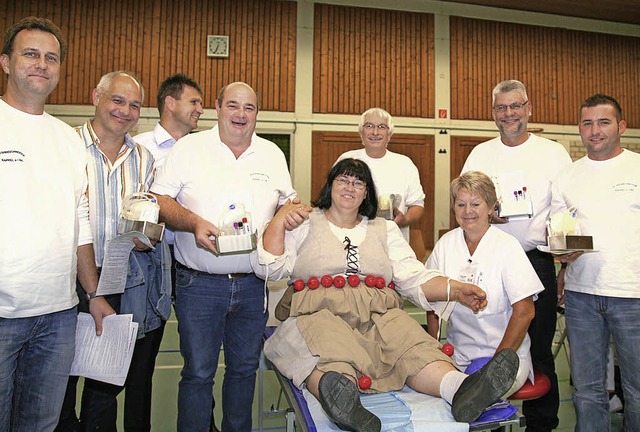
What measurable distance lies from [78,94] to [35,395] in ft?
26.1

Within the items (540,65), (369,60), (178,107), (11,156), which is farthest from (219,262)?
(540,65)

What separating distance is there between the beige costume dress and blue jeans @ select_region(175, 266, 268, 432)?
0.24 metres

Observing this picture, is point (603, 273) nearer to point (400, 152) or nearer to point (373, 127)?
point (373, 127)

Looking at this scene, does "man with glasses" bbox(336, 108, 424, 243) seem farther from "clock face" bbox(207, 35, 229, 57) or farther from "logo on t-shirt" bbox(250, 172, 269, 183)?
"clock face" bbox(207, 35, 229, 57)

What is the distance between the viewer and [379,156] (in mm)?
3896

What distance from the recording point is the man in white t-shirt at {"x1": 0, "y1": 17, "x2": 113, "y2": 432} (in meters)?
1.70

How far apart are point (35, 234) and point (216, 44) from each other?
303 inches

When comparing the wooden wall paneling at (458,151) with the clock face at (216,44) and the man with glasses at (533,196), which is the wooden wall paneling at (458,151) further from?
the man with glasses at (533,196)

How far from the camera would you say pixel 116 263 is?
2.08 m

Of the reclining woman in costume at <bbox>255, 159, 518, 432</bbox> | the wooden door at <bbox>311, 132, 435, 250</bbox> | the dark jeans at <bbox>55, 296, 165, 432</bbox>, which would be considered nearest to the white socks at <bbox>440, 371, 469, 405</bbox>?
the reclining woman in costume at <bbox>255, 159, 518, 432</bbox>

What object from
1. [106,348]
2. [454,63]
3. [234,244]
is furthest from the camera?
[454,63]

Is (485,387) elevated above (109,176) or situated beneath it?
situated beneath

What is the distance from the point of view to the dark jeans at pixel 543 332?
294 cm

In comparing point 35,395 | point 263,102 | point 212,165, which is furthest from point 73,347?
point 263,102
